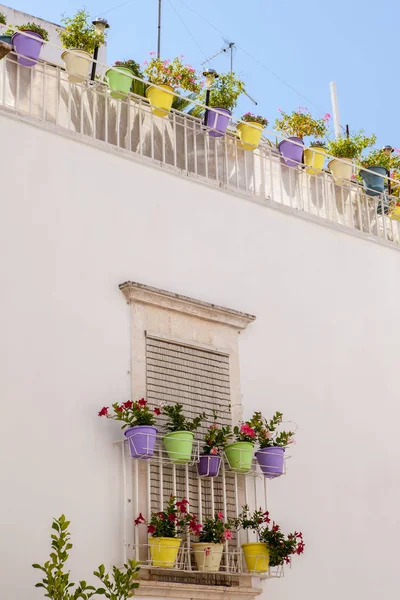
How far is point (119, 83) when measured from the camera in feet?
32.9

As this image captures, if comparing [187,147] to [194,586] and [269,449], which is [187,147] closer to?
[269,449]

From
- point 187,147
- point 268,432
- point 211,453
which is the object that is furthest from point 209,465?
point 187,147

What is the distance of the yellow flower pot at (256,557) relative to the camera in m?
8.63

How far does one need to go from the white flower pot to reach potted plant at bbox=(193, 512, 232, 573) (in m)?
4.13

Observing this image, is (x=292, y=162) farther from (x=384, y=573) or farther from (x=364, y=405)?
(x=384, y=573)

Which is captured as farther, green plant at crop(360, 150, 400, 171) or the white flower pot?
green plant at crop(360, 150, 400, 171)

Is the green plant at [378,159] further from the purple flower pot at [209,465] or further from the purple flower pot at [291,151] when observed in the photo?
the purple flower pot at [209,465]

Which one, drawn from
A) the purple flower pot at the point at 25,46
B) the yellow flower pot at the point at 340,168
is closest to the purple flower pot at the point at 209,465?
the purple flower pot at the point at 25,46

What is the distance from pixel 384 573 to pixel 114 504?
306 centimetres

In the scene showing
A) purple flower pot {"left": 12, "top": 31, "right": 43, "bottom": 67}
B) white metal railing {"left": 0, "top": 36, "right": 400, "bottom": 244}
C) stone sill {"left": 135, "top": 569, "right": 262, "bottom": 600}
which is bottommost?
stone sill {"left": 135, "top": 569, "right": 262, "bottom": 600}

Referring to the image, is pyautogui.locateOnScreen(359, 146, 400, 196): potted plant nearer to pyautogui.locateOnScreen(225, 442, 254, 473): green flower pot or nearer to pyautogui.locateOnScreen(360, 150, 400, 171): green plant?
pyautogui.locateOnScreen(360, 150, 400, 171): green plant

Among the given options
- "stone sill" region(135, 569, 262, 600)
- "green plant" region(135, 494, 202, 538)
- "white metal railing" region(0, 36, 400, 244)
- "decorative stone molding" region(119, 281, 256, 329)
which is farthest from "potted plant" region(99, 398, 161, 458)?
"white metal railing" region(0, 36, 400, 244)

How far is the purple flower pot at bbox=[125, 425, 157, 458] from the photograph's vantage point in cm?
819

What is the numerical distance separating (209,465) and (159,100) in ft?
11.9
